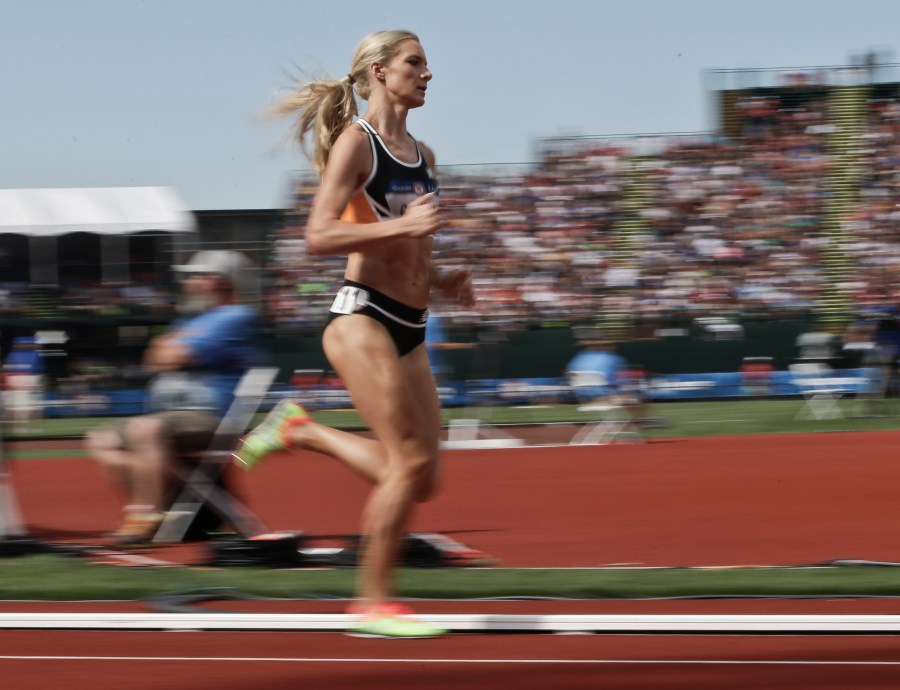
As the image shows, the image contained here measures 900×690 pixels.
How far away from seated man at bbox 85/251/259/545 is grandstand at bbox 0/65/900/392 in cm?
1484

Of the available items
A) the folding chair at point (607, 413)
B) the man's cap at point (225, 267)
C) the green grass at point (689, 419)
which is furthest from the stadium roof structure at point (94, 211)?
the man's cap at point (225, 267)

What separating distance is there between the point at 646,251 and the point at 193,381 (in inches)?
734

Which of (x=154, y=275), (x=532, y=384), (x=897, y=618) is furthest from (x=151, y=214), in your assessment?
(x=897, y=618)

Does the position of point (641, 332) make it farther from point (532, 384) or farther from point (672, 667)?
point (672, 667)

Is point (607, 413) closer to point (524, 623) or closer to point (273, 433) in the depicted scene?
point (273, 433)

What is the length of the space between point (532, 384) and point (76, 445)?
26.0ft

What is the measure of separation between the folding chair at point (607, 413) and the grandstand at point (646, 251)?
5.91m

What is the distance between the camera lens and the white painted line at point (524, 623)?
4.51 m

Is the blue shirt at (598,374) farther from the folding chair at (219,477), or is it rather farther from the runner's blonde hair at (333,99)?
the runner's blonde hair at (333,99)

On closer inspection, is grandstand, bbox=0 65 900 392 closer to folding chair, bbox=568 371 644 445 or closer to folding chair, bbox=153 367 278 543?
folding chair, bbox=568 371 644 445

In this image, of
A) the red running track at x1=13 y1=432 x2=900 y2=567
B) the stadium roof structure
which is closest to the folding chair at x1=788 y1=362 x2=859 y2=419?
the red running track at x1=13 y1=432 x2=900 y2=567

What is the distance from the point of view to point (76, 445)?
1691 cm

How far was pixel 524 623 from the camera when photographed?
454 centimetres

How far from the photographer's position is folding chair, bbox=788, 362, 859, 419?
63.2 feet
